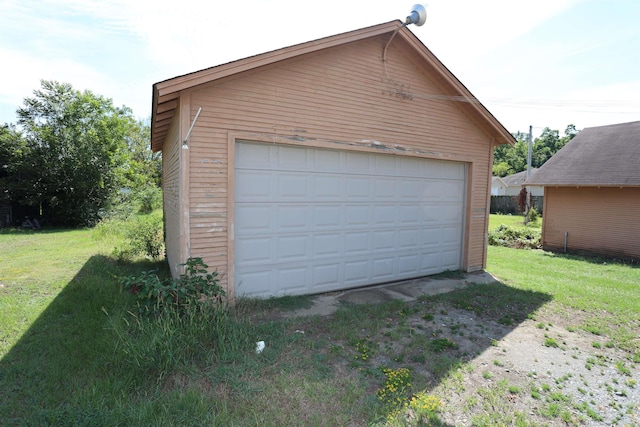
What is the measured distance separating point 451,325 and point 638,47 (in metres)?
10.0

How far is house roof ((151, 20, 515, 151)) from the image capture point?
4.47 metres

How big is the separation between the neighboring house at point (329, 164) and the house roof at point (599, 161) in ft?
18.0

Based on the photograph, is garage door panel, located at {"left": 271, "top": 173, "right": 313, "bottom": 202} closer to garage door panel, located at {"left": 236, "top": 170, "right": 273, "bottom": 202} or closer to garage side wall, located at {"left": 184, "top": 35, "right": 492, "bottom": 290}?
garage door panel, located at {"left": 236, "top": 170, "right": 273, "bottom": 202}

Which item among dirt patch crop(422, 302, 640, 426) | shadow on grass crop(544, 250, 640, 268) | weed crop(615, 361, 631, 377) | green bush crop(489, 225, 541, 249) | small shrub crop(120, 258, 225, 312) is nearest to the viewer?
dirt patch crop(422, 302, 640, 426)

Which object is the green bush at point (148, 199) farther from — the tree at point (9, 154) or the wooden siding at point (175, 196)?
the wooden siding at point (175, 196)

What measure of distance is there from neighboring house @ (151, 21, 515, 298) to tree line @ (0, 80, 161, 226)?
11.2 m

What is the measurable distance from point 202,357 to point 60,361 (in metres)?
1.39

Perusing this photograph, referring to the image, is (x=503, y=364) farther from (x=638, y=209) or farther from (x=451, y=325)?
(x=638, y=209)

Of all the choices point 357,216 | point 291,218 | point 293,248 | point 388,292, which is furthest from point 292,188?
point 388,292

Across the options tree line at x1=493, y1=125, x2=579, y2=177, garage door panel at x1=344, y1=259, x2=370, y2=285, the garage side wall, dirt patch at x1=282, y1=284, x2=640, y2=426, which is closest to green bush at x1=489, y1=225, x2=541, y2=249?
the garage side wall

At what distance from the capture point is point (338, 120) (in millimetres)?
5855

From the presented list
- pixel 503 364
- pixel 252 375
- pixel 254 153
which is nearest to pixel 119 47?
pixel 254 153

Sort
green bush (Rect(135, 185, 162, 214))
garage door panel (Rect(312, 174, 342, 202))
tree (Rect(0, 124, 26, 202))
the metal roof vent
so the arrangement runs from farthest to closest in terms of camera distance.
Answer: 1. green bush (Rect(135, 185, 162, 214))
2. tree (Rect(0, 124, 26, 202))
3. the metal roof vent
4. garage door panel (Rect(312, 174, 342, 202))

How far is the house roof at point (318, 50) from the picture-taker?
4.47m
